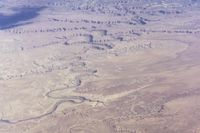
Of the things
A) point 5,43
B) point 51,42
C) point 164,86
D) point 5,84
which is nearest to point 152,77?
point 164,86

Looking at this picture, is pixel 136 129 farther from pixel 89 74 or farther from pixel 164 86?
pixel 89 74

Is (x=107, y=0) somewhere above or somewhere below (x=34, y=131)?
above

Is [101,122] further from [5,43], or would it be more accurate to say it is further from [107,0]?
[107,0]

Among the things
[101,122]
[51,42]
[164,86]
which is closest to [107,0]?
[51,42]

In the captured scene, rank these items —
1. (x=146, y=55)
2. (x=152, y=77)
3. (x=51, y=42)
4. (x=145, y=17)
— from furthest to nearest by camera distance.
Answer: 1. (x=145, y=17)
2. (x=51, y=42)
3. (x=146, y=55)
4. (x=152, y=77)

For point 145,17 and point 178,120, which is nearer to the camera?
point 178,120

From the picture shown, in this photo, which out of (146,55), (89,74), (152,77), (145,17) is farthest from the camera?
(145,17)
